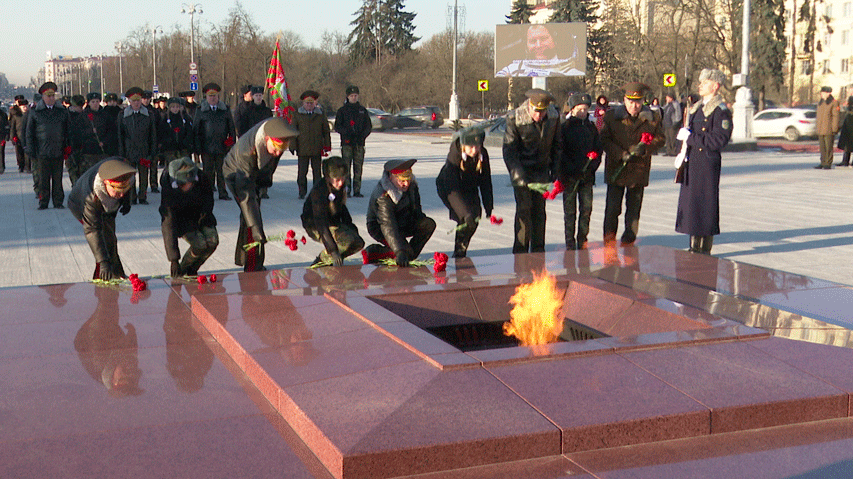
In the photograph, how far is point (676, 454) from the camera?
370 centimetres

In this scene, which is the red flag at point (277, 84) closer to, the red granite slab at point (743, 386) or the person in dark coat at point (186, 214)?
the person in dark coat at point (186, 214)

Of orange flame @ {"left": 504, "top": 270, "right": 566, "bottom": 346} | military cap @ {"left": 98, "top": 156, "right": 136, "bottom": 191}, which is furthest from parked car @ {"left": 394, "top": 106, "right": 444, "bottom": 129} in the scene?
orange flame @ {"left": 504, "top": 270, "right": 566, "bottom": 346}

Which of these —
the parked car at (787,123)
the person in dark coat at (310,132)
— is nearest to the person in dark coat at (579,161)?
Answer: the person in dark coat at (310,132)

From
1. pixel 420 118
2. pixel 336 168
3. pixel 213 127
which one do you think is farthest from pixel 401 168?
pixel 420 118

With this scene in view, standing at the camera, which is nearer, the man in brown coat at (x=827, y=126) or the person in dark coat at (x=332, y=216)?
the person in dark coat at (x=332, y=216)

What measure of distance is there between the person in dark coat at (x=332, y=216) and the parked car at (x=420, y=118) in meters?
38.3

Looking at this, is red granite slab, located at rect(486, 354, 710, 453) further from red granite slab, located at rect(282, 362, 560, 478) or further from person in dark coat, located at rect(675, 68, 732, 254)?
person in dark coat, located at rect(675, 68, 732, 254)

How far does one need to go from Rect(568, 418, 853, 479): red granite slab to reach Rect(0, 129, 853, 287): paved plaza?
14.6 ft

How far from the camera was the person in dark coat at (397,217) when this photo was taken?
285 inches

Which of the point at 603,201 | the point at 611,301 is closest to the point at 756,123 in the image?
the point at 603,201

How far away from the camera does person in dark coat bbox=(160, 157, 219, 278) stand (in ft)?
22.7

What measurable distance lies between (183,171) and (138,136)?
7.18 metres

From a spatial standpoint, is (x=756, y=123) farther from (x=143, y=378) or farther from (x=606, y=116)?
(x=143, y=378)

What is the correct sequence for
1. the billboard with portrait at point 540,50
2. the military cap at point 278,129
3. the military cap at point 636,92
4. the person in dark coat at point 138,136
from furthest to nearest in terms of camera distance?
the billboard with portrait at point 540,50 → the person in dark coat at point 138,136 → the military cap at point 636,92 → the military cap at point 278,129
